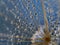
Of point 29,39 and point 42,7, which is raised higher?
point 42,7

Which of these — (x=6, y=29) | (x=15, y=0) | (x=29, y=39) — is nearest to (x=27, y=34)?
(x=29, y=39)

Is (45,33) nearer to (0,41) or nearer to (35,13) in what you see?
(35,13)

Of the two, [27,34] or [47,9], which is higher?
[47,9]

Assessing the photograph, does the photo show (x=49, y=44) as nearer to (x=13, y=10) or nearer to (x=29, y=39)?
(x=29, y=39)

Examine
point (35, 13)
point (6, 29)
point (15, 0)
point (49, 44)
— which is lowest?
point (49, 44)

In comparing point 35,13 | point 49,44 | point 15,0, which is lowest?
point 49,44

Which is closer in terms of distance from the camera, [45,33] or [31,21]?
[45,33]

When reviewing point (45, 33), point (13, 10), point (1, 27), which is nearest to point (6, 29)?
point (1, 27)

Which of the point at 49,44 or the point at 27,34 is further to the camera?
the point at 27,34

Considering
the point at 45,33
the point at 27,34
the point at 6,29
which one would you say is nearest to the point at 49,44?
the point at 45,33
